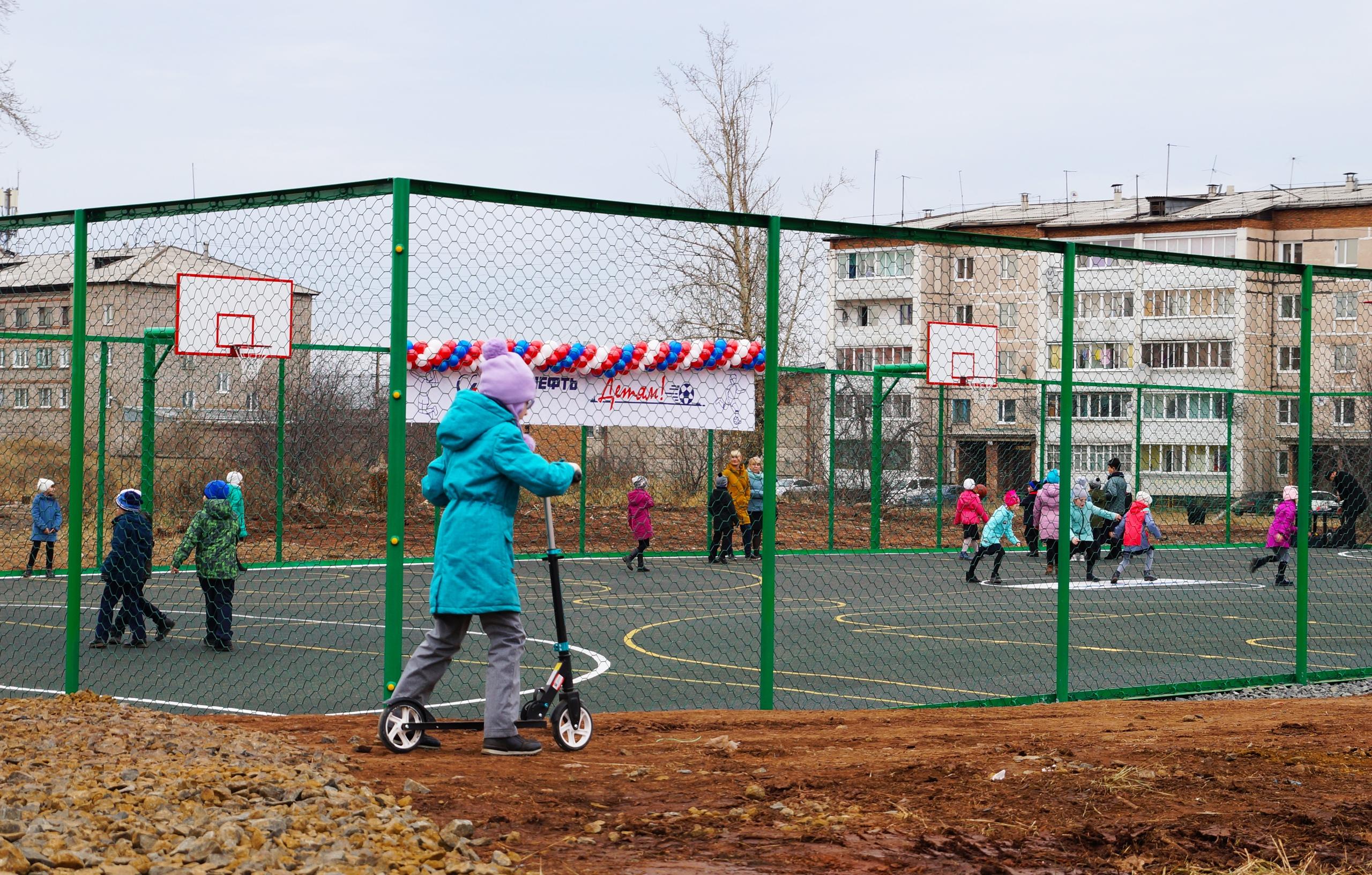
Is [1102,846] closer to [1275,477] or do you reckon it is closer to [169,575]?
[169,575]

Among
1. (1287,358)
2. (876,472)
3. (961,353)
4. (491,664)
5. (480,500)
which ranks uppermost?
(1287,358)

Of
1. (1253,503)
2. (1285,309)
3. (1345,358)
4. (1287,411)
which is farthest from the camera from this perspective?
(1285,309)

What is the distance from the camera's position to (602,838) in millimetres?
4422

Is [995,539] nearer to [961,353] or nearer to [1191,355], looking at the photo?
[961,353]

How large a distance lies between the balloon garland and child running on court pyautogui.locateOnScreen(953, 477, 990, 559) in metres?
15.7

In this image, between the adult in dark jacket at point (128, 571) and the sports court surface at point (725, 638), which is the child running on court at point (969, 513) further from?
the adult in dark jacket at point (128, 571)

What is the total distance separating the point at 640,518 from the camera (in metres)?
20.8

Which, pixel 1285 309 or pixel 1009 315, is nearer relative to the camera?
pixel 1285 309

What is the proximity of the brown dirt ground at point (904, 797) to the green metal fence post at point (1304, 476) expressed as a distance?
3405 mm

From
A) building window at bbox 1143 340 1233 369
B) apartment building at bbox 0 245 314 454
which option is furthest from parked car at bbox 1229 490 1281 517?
building window at bbox 1143 340 1233 369

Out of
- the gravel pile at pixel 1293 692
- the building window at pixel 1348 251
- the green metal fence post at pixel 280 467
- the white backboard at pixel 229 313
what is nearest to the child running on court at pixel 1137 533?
the gravel pile at pixel 1293 692

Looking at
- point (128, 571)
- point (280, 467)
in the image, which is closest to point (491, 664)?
point (128, 571)

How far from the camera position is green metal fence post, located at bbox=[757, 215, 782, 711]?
760 centimetres

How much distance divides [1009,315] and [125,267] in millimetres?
67850
